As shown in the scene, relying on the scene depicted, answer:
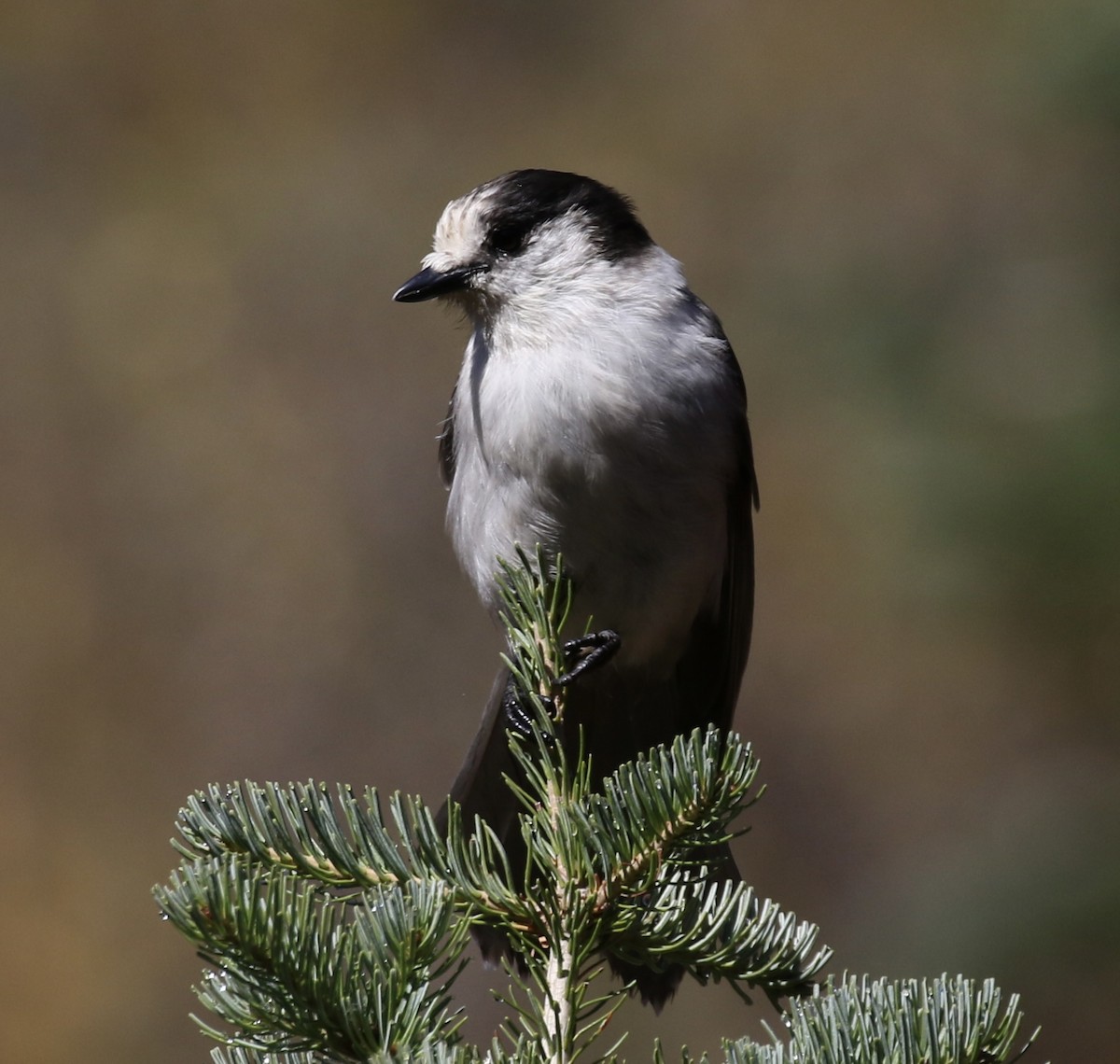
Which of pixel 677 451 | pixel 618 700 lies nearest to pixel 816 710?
pixel 618 700

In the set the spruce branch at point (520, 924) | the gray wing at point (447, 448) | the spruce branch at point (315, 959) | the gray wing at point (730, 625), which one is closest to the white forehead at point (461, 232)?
the gray wing at point (447, 448)

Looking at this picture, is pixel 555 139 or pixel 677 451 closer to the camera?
pixel 677 451

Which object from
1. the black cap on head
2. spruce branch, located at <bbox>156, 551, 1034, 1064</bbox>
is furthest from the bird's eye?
spruce branch, located at <bbox>156, 551, 1034, 1064</bbox>

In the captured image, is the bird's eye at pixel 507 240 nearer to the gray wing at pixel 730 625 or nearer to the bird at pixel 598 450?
the bird at pixel 598 450

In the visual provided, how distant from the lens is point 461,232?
2.59 metres

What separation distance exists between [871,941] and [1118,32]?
2.12 meters

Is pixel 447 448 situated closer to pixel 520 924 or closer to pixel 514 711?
pixel 514 711

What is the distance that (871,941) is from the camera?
304 centimetres

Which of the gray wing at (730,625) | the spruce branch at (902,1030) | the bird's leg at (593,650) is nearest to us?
the spruce branch at (902,1030)

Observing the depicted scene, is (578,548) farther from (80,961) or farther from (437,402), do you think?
(80,961)

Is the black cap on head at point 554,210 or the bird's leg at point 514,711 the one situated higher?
the black cap on head at point 554,210

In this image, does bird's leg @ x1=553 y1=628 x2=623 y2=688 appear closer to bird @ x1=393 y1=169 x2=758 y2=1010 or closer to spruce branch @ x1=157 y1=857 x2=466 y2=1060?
bird @ x1=393 y1=169 x2=758 y2=1010

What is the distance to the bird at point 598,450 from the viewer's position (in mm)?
2391

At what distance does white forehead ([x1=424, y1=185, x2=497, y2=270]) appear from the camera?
2555 millimetres
